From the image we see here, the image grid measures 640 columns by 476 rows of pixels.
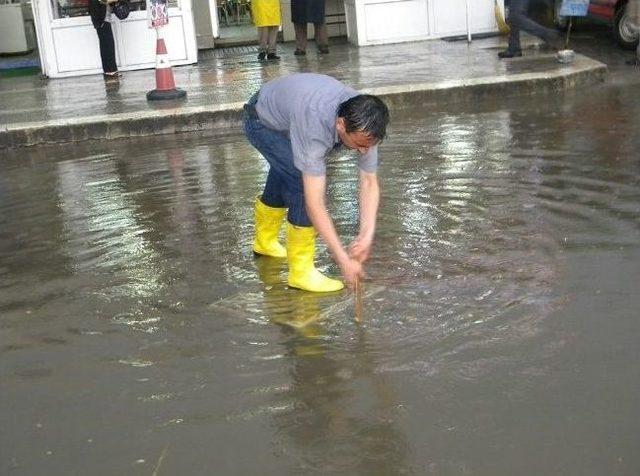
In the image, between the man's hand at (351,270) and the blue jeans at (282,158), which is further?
the blue jeans at (282,158)

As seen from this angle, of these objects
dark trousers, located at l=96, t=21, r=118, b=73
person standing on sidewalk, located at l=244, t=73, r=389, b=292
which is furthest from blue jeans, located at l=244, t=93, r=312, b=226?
dark trousers, located at l=96, t=21, r=118, b=73

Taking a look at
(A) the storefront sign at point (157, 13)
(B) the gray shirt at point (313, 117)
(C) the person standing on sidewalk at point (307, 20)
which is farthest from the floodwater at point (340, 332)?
(C) the person standing on sidewalk at point (307, 20)

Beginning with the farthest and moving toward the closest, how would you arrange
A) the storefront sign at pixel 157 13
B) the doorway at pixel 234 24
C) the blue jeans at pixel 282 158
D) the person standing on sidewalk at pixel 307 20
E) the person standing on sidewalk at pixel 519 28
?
1. the doorway at pixel 234 24
2. the person standing on sidewalk at pixel 307 20
3. the person standing on sidewalk at pixel 519 28
4. the storefront sign at pixel 157 13
5. the blue jeans at pixel 282 158

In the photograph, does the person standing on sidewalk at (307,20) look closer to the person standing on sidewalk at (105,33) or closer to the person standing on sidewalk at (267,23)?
the person standing on sidewalk at (267,23)

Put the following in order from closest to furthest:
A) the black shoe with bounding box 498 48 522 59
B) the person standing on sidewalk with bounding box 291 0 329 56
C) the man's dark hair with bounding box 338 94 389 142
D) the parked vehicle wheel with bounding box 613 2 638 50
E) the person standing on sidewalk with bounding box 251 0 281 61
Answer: the man's dark hair with bounding box 338 94 389 142 → the black shoe with bounding box 498 48 522 59 → the parked vehicle wheel with bounding box 613 2 638 50 → the person standing on sidewalk with bounding box 251 0 281 61 → the person standing on sidewalk with bounding box 291 0 329 56

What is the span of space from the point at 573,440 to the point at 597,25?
14872 mm

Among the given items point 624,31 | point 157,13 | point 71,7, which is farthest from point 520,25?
point 71,7

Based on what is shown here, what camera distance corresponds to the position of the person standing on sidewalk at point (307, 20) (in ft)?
48.4

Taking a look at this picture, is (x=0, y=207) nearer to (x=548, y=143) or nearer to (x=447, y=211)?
(x=447, y=211)

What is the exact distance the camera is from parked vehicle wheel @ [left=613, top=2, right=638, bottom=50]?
46.8ft

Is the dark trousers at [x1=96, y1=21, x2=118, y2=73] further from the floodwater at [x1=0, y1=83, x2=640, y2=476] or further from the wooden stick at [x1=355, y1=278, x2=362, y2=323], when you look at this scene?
the wooden stick at [x1=355, y1=278, x2=362, y2=323]

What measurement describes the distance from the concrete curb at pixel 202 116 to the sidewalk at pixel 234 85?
10mm

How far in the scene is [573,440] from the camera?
366 centimetres

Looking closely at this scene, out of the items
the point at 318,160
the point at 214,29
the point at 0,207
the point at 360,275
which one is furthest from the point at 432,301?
the point at 214,29
